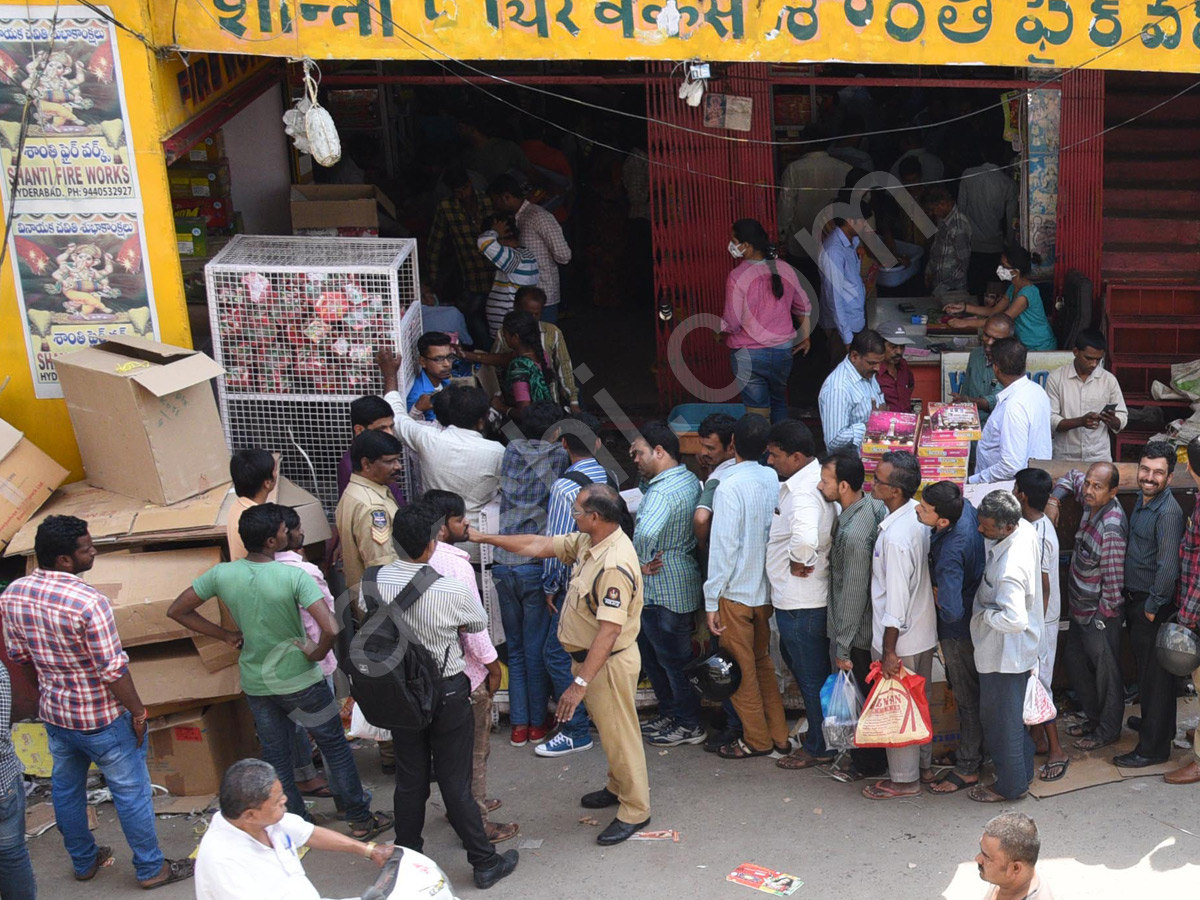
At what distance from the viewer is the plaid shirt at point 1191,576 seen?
5590mm

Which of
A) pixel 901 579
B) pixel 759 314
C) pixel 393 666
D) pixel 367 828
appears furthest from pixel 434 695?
pixel 759 314

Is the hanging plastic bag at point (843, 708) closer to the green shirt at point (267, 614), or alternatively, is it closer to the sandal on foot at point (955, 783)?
the sandal on foot at point (955, 783)

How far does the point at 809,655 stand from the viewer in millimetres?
5988

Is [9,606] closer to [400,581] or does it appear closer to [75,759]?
[75,759]

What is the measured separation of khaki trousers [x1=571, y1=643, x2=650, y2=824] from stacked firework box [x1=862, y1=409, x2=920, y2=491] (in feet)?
5.84

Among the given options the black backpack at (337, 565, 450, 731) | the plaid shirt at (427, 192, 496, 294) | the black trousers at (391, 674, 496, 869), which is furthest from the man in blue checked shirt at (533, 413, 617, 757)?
the plaid shirt at (427, 192, 496, 294)

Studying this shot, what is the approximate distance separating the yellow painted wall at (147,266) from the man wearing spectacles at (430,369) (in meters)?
→ 1.19

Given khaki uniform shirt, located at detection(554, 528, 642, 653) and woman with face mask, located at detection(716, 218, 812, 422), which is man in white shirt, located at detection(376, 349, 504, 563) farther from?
woman with face mask, located at detection(716, 218, 812, 422)

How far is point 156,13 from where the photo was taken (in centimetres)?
633

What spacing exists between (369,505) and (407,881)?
1.93m

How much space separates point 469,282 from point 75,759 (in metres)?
5.14

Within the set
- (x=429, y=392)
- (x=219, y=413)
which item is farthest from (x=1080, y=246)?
(x=219, y=413)

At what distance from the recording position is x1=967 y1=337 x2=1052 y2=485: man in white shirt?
6.66 meters

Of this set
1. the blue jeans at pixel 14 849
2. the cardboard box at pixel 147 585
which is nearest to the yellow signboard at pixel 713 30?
the cardboard box at pixel 147 585
